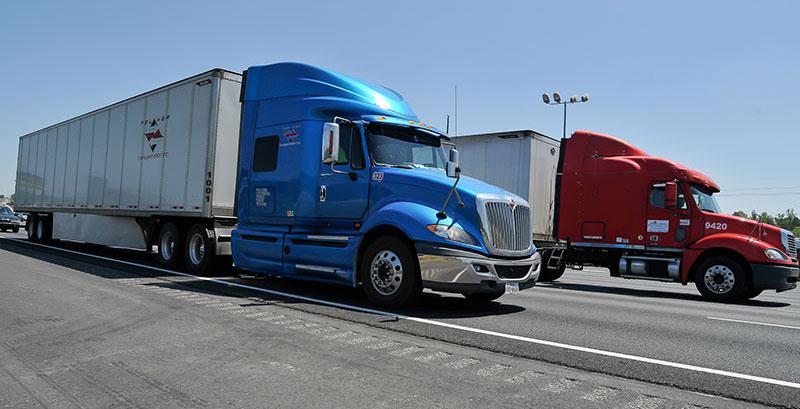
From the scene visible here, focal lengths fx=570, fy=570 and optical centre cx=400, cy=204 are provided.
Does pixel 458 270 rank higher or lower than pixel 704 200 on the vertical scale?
lower

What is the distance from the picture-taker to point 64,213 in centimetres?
1891

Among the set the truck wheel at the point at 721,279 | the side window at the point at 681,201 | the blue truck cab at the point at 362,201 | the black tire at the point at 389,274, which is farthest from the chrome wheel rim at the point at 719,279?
the black tire at the point at 389,274

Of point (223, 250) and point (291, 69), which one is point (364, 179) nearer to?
point (291, 69)

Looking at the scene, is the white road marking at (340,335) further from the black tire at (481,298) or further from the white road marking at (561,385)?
the black tire at (481,298)

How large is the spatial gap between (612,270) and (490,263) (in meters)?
7.31

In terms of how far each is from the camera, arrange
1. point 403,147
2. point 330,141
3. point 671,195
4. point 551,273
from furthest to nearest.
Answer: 1. point 551,273
2. point 671,195
3. point 403,147
4. point 330,141

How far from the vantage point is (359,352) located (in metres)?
5.23

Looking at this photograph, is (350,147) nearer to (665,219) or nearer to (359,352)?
(359,352)

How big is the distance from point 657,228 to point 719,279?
5.64 ft

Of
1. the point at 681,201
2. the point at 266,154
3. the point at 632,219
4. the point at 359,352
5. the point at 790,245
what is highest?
the point at 266,154

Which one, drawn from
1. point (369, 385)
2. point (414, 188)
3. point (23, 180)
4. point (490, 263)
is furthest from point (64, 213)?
point (369, 385)

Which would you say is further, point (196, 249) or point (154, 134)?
point (154, 134)

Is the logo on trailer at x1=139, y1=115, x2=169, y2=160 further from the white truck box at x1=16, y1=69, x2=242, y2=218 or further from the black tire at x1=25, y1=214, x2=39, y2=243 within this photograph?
the black tire at x1=25, y1=214, x2=39, y2=243

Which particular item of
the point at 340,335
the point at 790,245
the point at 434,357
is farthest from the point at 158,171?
the point at 790,245
